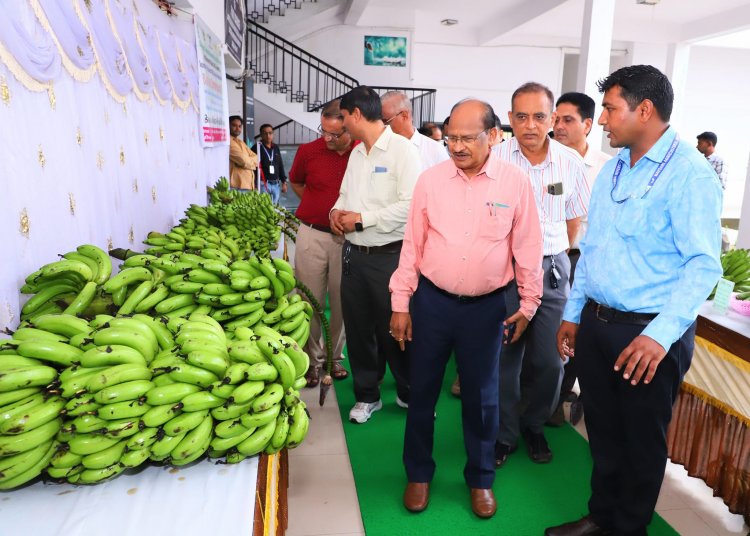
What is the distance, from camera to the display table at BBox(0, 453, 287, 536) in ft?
3.66

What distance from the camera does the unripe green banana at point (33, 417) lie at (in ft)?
3.71

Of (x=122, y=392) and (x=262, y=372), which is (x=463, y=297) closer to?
(x=262, y=372)

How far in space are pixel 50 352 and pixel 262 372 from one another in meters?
0.48

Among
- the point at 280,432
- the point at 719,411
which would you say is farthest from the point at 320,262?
the point at 719,411

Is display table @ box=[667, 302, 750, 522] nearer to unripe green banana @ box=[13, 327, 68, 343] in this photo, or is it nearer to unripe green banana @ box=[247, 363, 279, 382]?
unripe green banana @ box=[247, 363, 279, 382]

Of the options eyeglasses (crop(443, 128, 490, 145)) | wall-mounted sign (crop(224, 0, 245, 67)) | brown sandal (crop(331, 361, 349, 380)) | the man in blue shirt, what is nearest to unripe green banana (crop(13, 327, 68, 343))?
eyeglasses (crop(443, 128, 490, 145))

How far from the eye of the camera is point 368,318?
Answer: 10.2ft

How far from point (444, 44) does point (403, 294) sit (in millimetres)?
13114

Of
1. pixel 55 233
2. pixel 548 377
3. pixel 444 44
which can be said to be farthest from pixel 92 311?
pixel 444 44

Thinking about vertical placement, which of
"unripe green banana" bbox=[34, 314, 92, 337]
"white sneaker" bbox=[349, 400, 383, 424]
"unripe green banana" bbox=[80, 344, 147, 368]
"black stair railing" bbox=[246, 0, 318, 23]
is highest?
"black stair railing" bbox=[246, 0, 318, 23]

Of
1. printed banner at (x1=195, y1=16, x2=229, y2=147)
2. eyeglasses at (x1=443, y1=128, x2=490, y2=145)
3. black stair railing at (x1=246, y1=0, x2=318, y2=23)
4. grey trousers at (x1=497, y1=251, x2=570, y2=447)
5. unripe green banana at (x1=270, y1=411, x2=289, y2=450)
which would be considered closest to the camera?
unripe green banana at (x1=270, y1=411, x2=289, y2=450)

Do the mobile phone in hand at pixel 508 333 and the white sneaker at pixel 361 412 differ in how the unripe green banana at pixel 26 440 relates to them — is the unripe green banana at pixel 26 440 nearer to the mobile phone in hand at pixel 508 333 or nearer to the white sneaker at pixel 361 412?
the mobile phone in hand at pixel 508 333

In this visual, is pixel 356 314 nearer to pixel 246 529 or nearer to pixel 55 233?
pixel 55 233

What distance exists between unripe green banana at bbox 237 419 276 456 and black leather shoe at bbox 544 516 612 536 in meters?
1.40
